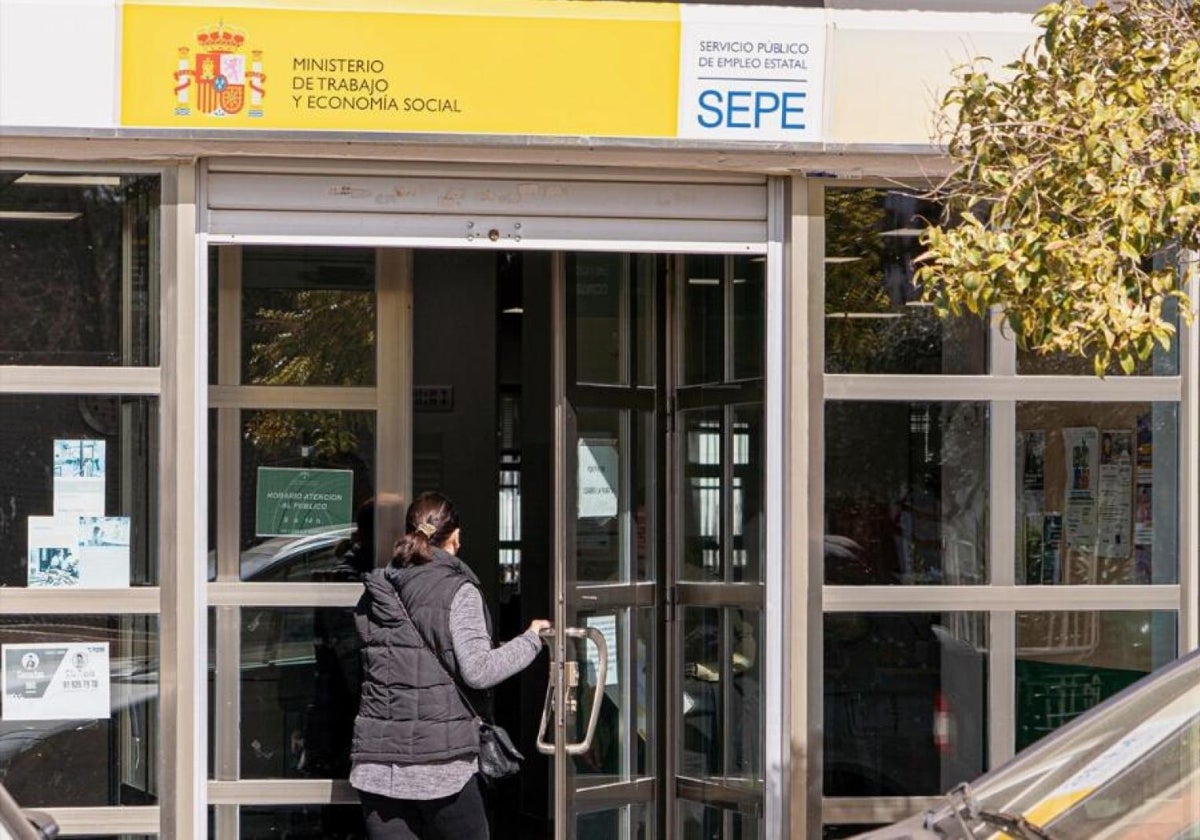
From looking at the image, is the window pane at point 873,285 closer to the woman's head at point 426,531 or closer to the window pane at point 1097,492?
the window pane at point 1097,492

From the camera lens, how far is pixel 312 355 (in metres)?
7.24

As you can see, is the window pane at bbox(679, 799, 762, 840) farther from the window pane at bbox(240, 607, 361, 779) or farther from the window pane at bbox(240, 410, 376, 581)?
the window pane at bbox(240, 410, 376, 581)

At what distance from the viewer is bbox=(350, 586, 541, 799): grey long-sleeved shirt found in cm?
627

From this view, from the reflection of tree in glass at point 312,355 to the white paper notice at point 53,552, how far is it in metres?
1.01

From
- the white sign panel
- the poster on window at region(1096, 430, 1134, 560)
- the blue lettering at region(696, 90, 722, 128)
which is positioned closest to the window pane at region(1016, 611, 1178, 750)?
the poster on window at region(1096, 430, 1134, 560)

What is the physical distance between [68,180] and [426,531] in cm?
198

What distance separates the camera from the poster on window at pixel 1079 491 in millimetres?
6754

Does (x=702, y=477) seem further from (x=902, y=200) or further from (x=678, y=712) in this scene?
(x=902, y=200)

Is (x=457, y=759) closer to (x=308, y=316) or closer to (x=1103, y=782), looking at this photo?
(x=308, y=316)

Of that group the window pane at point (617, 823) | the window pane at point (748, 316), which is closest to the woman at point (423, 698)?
the window pane at point (617, 823)

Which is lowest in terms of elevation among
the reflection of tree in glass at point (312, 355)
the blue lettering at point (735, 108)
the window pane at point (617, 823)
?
the window pane at point (617, 823)

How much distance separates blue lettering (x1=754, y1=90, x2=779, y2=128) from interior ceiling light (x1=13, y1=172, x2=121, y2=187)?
254 centimetres

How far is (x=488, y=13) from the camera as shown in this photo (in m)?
6.28

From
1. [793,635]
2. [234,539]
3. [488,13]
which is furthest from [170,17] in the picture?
[793,635]
